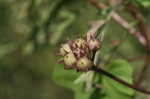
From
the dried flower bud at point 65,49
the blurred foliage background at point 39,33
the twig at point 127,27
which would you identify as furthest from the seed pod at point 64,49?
the twig at point 127,27

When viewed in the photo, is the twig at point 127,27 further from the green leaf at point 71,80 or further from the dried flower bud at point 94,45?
the dried flower bud at point 94,45

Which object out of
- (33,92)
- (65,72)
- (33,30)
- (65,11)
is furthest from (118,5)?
(33,92)

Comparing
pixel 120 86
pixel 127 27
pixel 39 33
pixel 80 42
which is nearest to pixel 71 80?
pixel 120 86

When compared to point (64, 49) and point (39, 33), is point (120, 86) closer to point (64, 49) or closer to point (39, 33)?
point (64, 49)

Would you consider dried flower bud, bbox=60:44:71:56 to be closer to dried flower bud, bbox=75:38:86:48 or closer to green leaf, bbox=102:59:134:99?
dried flower bud, bbox=75:38:86:48

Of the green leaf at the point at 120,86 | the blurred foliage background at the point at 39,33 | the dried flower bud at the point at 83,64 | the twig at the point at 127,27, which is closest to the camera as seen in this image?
the dried flower bud at the point at 83,64

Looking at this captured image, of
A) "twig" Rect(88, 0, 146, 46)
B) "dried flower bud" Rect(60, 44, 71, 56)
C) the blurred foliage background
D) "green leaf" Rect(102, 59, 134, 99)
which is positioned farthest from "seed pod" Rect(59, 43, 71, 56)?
"twig" Rect(88, 0, 146, 46)
